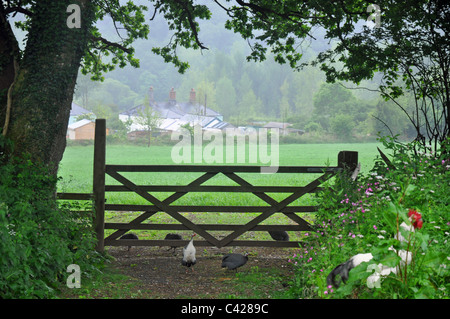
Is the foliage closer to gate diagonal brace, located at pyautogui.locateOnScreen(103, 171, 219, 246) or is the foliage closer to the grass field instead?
the grass field

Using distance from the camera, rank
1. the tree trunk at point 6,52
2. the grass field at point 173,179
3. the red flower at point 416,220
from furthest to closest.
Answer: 1. the grass field at point 173,179
2. the tree trunk at point 6,52
3. the red flower at point 416,220

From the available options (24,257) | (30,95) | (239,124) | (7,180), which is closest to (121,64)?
(30,95)

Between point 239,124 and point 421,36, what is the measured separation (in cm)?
5991

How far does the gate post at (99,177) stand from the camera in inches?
323

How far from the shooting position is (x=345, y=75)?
1127 centimetres

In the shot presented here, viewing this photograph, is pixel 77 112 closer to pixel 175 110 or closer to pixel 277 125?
pixel 175 110

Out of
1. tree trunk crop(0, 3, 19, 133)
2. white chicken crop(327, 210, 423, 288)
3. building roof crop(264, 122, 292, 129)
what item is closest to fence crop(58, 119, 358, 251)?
tree trunk crop(0, 3, 19, 133)

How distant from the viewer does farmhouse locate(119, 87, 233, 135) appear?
60312 mm

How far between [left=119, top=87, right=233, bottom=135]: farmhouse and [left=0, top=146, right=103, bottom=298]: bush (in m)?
51.3

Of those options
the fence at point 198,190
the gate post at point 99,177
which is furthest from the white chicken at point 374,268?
the gate post at point 99,177

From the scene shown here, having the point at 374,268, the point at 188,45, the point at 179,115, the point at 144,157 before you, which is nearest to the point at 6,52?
the point at 188,45

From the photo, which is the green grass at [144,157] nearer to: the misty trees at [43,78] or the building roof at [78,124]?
the building roof at [78,124]

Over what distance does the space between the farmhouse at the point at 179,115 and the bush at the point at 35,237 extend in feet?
168
